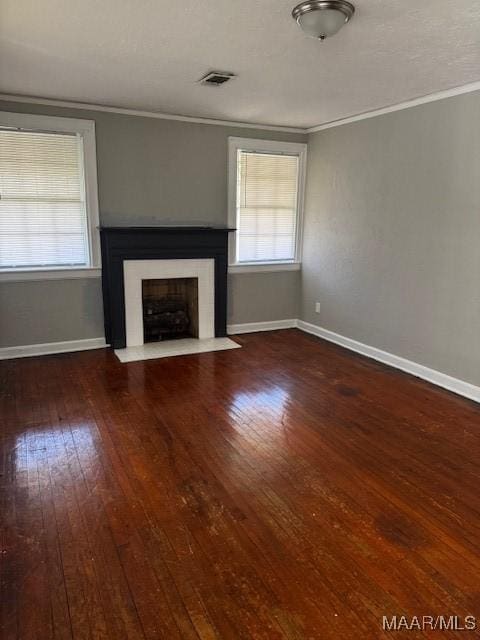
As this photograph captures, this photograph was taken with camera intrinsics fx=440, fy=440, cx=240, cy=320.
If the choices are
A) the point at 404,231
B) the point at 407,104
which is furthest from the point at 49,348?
the point at 407,104

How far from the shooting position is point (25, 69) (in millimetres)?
3250

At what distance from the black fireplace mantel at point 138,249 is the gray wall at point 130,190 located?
6.0 inches

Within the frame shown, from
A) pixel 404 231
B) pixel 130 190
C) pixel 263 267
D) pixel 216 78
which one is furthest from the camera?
pixel 263 267

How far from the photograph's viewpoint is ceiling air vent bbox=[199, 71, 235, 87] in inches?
127

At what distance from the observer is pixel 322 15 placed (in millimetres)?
2191

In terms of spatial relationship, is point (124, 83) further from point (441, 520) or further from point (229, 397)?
point (441, 520)

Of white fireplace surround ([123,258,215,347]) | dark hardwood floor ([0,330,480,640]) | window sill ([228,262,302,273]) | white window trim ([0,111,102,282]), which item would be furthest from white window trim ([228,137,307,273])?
dark hardwood floor ([0,330,480,640])

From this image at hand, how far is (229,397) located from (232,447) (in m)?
0.82

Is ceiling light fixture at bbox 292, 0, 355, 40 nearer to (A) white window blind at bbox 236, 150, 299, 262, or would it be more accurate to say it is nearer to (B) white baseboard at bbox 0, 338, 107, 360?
(A) white window blind at bbox 236, 150, 299, 262

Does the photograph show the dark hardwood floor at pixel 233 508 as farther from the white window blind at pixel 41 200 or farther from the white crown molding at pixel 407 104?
the white crown molding at pixel 407 104

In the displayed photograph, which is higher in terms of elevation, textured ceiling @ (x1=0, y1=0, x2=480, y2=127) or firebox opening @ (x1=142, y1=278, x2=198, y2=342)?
textured ceiling @ (x1=0, y1=0, x2=480, y2=127)

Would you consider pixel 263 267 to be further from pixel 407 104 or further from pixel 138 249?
pixel 407 104

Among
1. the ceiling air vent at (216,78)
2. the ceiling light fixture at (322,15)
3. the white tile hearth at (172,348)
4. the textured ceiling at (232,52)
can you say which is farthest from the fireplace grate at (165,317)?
the ceiling light fixture at (322,15)

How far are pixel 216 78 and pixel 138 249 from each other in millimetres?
1984
